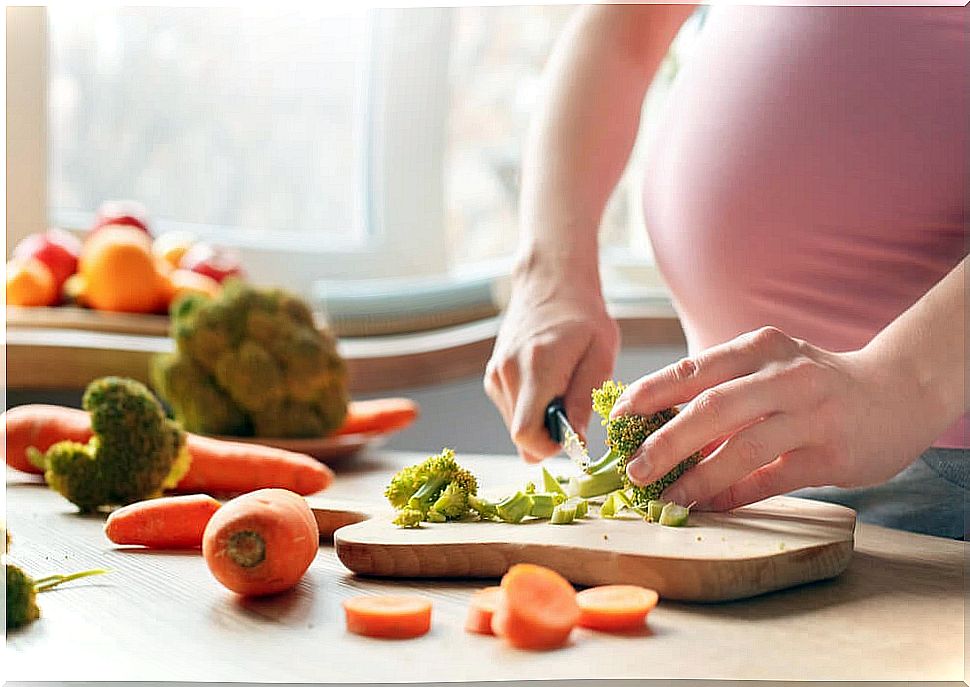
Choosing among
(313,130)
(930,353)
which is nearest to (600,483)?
(930,353)

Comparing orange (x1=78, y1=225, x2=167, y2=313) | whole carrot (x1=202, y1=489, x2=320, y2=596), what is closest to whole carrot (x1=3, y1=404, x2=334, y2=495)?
whole carrot (x1=202, y1=489, x2=320, y2=596)

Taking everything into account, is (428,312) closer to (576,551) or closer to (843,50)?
(843,50)

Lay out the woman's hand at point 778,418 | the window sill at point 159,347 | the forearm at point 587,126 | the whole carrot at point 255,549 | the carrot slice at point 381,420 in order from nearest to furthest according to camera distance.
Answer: the whole carrot at point 255,549 → the woman's hand at point 778,418 → the forearm at point 587,126 → the carrot slice at point 381,420 → the window sill at point 159,347

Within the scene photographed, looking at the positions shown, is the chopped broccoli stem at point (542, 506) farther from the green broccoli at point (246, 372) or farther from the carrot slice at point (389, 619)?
the green broccoli at point (246, 372)

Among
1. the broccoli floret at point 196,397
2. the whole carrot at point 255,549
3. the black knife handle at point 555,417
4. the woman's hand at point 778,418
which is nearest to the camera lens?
the whole carrot at point 255,549

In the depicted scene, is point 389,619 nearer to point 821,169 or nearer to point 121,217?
point 821,169

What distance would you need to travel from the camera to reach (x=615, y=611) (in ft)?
2.20

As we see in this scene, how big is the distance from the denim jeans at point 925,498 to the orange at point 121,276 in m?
1.39

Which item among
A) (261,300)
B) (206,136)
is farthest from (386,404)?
(206,136)

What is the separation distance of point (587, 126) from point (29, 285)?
121 centimetres

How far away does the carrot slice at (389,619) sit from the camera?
0.66m

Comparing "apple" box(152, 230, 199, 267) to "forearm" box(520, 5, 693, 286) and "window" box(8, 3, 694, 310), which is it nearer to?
"window" box(8, 3, 694, 310)

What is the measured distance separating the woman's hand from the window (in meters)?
1.72

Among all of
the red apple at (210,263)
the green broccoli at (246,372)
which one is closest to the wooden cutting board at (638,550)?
the green broccoli at (246,372)
